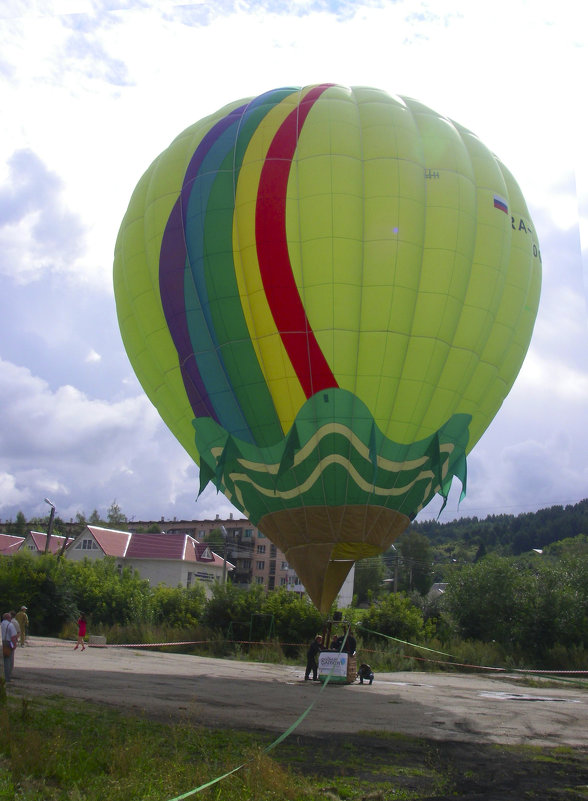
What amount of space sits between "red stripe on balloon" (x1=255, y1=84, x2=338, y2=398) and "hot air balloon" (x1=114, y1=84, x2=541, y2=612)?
0.08 feet

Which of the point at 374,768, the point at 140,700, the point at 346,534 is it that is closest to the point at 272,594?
the point at 346,534

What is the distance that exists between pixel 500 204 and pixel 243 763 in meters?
10.7

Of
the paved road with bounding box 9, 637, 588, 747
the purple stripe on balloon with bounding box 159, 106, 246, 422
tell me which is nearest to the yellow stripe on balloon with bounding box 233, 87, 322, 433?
the purple stripe on balloon with bounding box 159, 106, 246, 422

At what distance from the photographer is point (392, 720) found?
32.5ft

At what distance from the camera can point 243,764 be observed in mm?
5914

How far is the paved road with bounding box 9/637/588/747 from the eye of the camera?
914 centimetres

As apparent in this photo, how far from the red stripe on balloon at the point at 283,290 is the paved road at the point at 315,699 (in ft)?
16.5

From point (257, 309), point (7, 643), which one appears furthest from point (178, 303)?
point (7, 643)

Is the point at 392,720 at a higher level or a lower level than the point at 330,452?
lower

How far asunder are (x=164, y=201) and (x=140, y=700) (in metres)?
8.71

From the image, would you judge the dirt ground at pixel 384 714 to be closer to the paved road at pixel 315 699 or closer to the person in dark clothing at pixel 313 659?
the paved road at pixel 315 699

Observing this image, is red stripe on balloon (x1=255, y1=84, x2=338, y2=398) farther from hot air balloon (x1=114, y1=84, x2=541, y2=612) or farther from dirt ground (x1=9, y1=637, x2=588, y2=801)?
dirt ground (x1=9, y1=637, x2=588, y2=801)

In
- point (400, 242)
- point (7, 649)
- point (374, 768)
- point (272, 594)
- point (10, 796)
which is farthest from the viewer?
point (272, 594)

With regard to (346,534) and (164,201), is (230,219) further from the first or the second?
(346,534)
